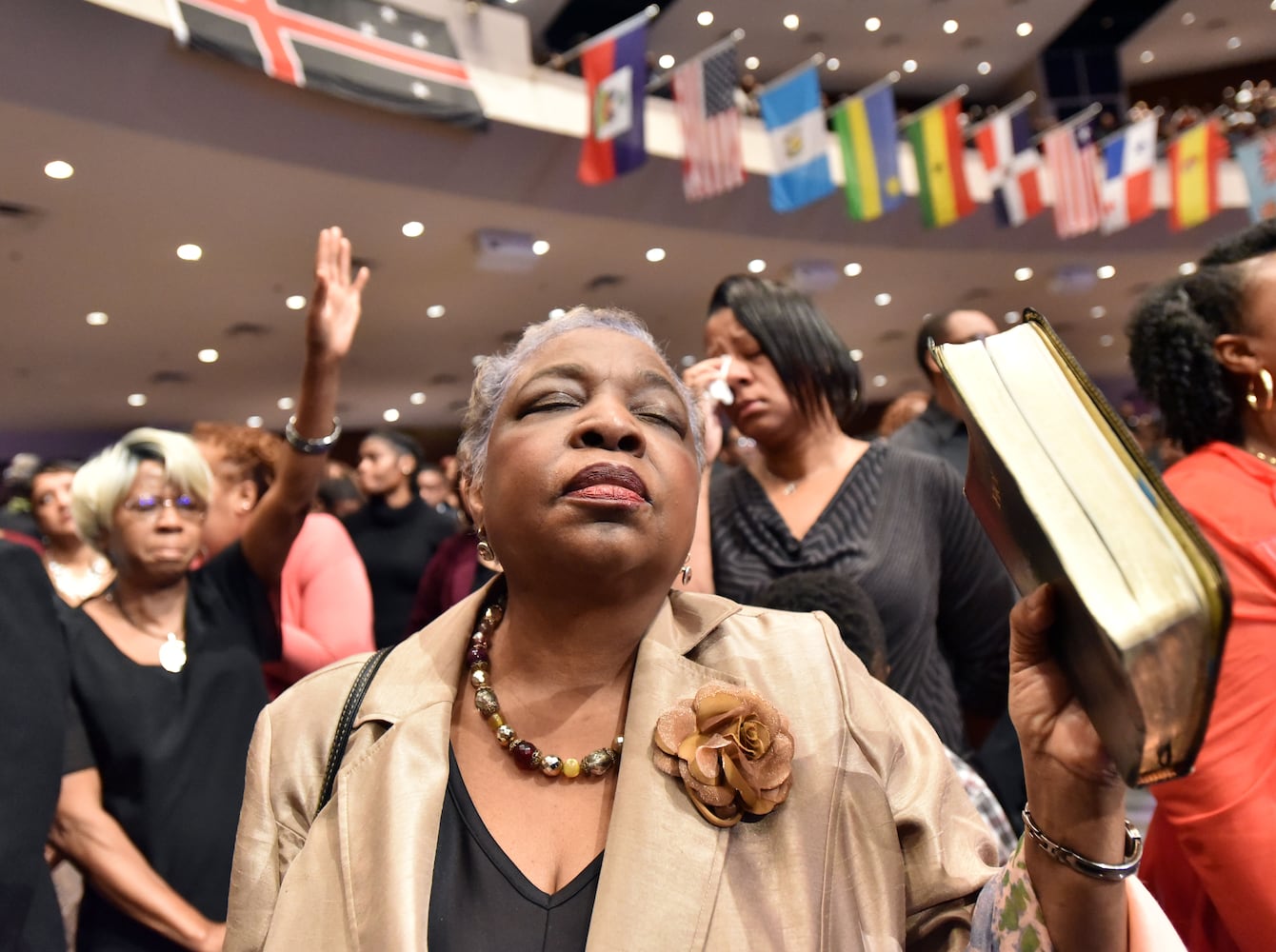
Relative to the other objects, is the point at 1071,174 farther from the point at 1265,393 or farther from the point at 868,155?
the point at 1265,393

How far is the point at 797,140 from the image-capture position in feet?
29.1

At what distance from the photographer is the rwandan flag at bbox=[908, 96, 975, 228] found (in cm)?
966

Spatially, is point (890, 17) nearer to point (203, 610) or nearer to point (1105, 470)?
point (203, 610)

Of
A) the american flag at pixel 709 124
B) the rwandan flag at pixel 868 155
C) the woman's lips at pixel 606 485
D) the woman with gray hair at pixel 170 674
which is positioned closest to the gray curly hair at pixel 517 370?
the woman's lips at pixel 606 485

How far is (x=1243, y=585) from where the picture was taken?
1.20 m

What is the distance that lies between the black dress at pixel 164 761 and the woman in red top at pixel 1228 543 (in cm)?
168

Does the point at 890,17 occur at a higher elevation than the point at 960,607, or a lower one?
higher

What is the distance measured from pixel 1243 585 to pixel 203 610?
1.95m

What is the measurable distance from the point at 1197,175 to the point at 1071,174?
159 cm

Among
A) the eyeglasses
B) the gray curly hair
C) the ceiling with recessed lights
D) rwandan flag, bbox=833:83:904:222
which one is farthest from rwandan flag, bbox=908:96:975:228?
the gray curly hair

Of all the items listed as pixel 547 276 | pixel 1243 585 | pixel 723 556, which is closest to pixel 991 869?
pixel 1243 585

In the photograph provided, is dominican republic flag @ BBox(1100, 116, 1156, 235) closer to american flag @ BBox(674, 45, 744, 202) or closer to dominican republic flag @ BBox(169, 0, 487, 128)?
american flag @ BBox(674, 45, 744, 202)

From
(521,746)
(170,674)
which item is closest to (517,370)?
(521,746)

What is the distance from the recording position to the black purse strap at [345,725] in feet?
3.59
